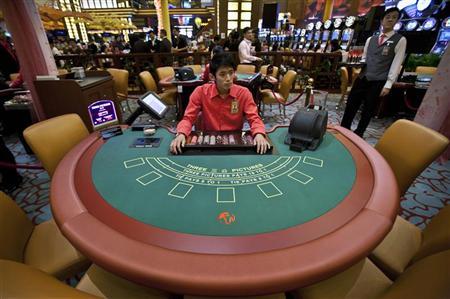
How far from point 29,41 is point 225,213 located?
3.50m

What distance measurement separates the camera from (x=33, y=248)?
1172 mm

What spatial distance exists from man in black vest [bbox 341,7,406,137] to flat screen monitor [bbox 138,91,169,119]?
2.84 metres

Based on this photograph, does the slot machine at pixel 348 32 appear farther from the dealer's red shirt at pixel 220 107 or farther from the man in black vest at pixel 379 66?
the dealer's red shirt at pixel 220 107

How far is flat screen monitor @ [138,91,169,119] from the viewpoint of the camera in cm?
156

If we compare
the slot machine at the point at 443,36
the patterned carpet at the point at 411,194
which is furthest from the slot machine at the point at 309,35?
the patterned carpet at the point at 411,194

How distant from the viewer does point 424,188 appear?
2.52 m

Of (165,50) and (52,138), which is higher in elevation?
(165,50)

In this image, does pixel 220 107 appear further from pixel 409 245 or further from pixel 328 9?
pixel 328 9

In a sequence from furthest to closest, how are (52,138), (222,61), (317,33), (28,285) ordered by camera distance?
(317,33) → (222,61) → (52,138) → (28,285)

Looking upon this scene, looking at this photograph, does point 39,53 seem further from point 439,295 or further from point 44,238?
point 439,295

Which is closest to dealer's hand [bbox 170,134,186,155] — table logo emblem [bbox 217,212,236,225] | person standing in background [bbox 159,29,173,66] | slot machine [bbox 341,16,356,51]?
table logo emblem [bbox 217,212,236,225]

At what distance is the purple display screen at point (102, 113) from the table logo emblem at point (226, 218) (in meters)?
1.41

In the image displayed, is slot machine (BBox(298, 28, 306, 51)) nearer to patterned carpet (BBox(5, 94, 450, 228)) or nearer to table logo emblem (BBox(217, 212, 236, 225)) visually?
patterned carpet (BBox(5, 94, 450, 228))

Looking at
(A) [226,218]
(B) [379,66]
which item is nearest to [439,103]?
(B) [379,66]
